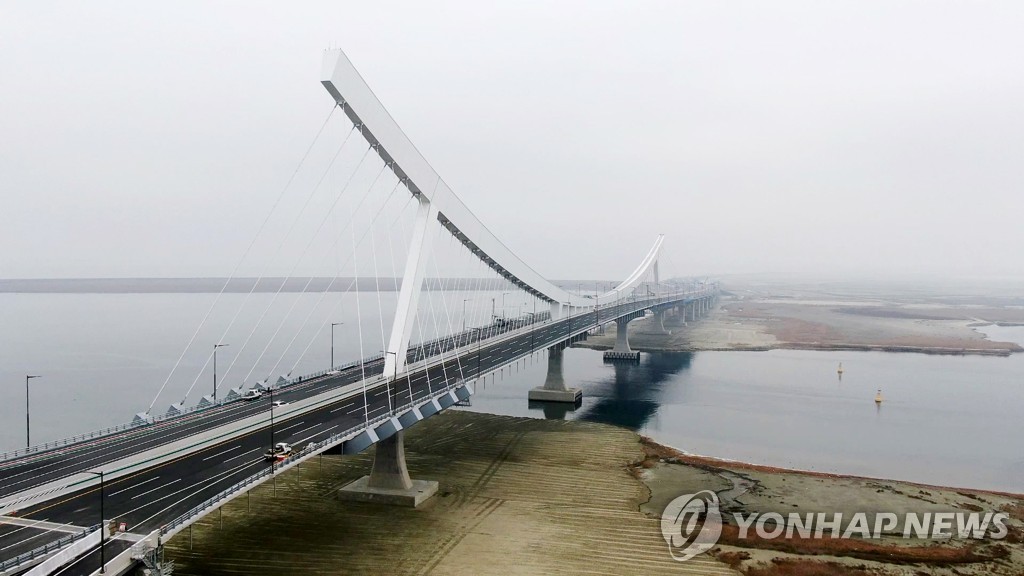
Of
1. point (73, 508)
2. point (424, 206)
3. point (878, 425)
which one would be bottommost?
point (878, 425)

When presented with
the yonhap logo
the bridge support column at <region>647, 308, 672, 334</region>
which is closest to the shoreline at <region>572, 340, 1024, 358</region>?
the bridge support column at <region>647, 308, 672, 334</region>

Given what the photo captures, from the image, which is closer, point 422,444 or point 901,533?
point 901,533

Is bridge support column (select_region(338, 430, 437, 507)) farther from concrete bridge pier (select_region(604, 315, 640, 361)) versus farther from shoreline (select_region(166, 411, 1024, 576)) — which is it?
concrete bridge pier (select_region(604, 315, 640, 361))

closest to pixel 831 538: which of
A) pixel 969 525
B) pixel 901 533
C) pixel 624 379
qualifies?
pixel 901 533

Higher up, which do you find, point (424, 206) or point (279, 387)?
point (424, 206)

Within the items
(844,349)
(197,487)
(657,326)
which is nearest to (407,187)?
(197,487)

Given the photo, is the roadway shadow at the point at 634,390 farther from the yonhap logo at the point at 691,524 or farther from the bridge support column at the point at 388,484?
the bridge support column at the point at 388,484

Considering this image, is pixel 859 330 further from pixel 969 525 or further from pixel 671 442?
pixel 969 525

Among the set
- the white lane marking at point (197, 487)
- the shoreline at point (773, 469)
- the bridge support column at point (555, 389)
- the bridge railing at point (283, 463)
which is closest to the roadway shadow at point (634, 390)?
the bridge support column at point (555, 389)
